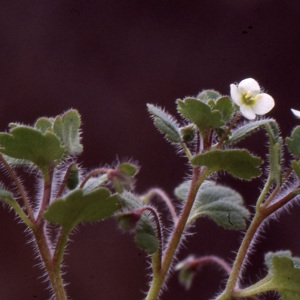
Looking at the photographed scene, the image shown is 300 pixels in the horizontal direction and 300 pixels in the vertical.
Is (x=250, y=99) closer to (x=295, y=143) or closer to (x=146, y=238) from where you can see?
(x=295, y=143)

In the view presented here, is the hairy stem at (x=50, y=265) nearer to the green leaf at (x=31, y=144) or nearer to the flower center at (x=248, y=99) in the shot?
the green leaf at (x=31, y=144)

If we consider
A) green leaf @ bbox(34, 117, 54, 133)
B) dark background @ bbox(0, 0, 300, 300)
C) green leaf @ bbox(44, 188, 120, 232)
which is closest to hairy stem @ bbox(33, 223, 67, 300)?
green leaf @ bbox(44, 188, 120, 232)

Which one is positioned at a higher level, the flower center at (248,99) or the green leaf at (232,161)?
the flower center at (248,99)

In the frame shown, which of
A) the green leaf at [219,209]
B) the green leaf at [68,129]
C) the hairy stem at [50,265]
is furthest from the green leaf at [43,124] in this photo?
the green leaf at [219,209]

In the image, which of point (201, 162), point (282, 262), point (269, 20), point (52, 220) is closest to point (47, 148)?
point (52, 220)

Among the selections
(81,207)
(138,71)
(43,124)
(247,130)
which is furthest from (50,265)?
(138,71)

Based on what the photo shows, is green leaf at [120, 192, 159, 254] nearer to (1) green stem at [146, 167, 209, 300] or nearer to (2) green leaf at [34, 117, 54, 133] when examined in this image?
(1) green stem at [146, 167, 209, 300]

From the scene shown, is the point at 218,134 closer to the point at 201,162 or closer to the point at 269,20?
the point at 201,162
